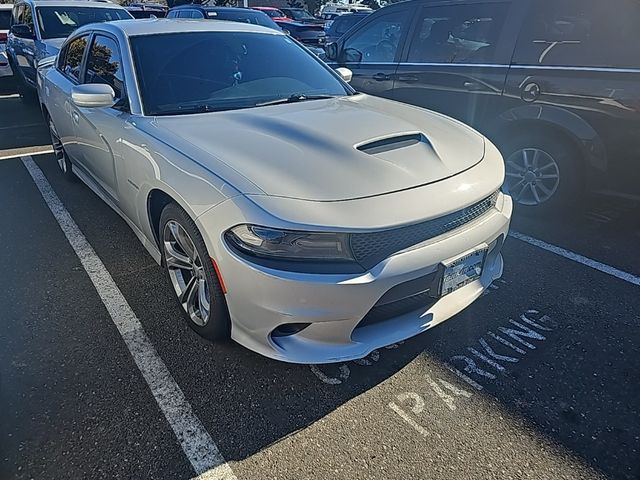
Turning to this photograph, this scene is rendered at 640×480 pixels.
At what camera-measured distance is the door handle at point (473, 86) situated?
4.30 metres

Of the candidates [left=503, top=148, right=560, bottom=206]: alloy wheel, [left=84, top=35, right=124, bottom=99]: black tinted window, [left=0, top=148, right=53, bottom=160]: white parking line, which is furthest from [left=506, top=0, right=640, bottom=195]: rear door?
[left=0, top=148, right=53, bottom=160]: white parking line

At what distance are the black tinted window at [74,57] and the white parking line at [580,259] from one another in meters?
3.93

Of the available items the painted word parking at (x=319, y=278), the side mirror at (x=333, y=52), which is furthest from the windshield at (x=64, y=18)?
the painted word parking at (x=319, y=278)

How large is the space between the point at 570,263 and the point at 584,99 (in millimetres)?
1285

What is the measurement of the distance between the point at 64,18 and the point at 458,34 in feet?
22.6

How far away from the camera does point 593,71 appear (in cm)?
362

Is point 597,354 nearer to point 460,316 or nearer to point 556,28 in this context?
point 460,316

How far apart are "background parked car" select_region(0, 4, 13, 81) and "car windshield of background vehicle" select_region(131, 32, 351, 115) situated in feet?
29.3

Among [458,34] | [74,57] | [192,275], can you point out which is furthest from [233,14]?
[192,275]

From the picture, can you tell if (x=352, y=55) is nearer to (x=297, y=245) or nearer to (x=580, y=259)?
(x=580, y=259)

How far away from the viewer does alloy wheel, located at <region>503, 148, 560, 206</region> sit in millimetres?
4105

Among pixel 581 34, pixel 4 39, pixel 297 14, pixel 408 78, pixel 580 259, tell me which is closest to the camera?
pixel 580 259

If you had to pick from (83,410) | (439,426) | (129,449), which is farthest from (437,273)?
(83,410)

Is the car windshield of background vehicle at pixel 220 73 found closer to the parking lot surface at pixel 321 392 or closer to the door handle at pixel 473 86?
the parking lot surface at pixel 321 392
